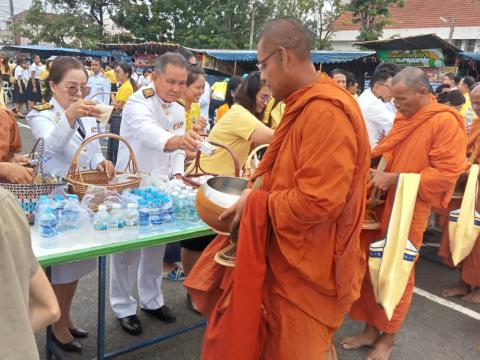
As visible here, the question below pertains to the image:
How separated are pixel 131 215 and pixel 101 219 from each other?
6.3 inches

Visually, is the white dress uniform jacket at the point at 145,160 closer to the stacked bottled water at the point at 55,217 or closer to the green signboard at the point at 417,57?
the stacked bottled water at the point at 55,217

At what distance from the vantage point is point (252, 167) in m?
3.07

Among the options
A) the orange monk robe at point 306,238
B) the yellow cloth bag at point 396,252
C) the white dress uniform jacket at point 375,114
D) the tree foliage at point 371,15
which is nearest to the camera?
the orange monk robe at point 306,238

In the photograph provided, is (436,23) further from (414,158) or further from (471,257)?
(414,158)

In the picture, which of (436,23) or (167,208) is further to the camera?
(436,23)

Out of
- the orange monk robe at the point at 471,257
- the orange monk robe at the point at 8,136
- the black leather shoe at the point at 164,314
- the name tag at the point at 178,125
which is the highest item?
the orange monk robe at the point at 8,136

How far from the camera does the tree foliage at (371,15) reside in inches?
859

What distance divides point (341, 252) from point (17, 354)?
4.24 feet

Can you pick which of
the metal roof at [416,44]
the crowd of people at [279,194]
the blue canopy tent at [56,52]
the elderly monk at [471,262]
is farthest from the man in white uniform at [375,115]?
the blue canopy tent at [56,52]

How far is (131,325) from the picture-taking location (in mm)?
3125

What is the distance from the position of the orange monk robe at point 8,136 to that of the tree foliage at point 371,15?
22.3 meters

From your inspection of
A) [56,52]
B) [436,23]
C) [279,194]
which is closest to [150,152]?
[279,194]

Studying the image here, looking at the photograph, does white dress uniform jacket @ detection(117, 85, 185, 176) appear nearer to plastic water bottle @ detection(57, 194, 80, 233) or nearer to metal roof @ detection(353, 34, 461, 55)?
plastic water bottle @ detection(57, 194, 80, 233)

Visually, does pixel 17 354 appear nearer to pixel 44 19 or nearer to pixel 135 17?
pixel 135 17
